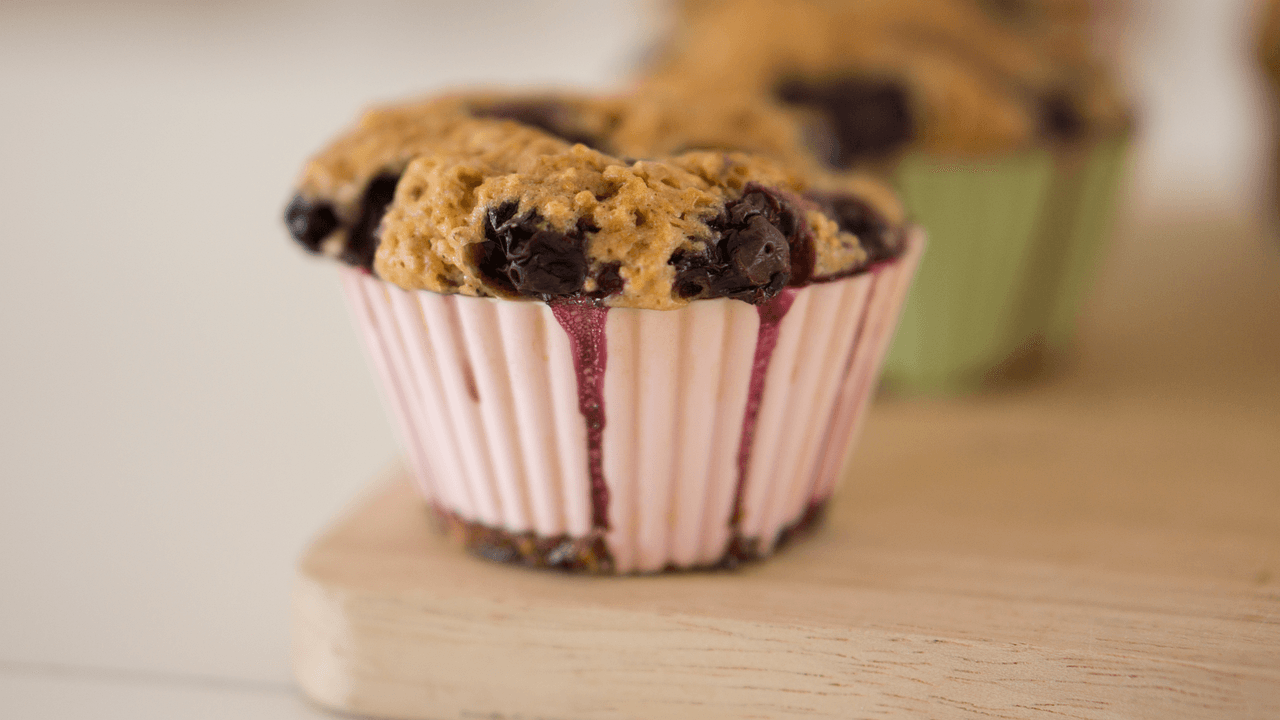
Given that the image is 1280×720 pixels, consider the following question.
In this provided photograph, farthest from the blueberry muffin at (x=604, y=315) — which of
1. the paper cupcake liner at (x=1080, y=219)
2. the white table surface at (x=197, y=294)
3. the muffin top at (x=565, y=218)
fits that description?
the paper cupcake liner at (x=1080, y=219)

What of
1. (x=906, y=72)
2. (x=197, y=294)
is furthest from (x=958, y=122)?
(x=197, y=294)

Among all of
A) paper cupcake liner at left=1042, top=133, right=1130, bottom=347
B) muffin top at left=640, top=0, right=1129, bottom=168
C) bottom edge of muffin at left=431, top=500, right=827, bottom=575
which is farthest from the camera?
paper cupcake liner at left=1042, top=133, right=1130, bottom=347

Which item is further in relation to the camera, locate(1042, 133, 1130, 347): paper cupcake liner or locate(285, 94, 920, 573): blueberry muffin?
locate(1042, 133, 1130, 347): paper cupcake liner

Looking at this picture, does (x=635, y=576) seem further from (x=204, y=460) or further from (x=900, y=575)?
(x=204, y=460)

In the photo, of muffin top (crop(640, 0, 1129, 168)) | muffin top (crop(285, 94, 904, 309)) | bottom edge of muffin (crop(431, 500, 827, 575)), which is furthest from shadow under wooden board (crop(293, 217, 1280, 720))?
muffin top (crop(640, 0, 1129, 168))

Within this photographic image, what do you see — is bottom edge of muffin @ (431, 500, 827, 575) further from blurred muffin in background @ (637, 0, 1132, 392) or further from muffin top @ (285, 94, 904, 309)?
blurred muffin in background @ (637, 0, 1132, 392)

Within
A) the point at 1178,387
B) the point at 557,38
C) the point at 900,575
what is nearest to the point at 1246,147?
the point at 1178,387

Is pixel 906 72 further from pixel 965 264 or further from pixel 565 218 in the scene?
pixel 565 218
